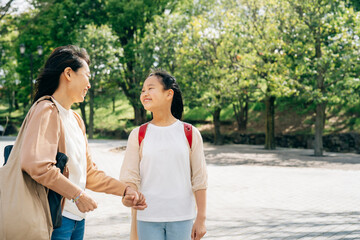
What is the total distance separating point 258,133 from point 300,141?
141 inches

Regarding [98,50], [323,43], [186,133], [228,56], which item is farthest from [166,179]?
[98,50]

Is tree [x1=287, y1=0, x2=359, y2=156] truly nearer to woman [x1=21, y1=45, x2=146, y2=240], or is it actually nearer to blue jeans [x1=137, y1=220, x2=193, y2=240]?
blue jeans [x1=137, y1=220, x2=193, y2=240]

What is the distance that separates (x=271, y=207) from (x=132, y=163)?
626cm

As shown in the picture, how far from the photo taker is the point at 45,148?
7.48ft

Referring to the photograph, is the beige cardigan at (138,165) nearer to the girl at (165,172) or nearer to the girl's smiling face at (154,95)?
the girl at (165,172)

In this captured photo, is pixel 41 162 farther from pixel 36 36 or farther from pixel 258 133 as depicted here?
pixel 36 36

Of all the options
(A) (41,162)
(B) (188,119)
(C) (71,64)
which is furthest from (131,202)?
(B) (188,119)

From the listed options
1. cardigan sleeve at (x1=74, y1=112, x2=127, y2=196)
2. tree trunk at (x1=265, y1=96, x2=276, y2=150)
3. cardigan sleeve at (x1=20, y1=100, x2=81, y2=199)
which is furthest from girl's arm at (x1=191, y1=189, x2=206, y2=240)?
tree trunk at (x1=265, y1=96, x2=276, y2=150)

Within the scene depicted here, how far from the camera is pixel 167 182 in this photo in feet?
9.38

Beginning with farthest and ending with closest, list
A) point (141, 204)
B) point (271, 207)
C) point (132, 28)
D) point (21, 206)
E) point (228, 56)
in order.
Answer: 1. point (132, 28)
2. point (228, 56)
3. point (271, 207)
4. point (141, 204)
5. point (21, 206)

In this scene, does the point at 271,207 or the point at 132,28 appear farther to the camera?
the point at 132,28

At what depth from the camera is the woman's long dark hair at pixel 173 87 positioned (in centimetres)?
302

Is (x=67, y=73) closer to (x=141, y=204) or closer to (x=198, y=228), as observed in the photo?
(x=141, y=204)

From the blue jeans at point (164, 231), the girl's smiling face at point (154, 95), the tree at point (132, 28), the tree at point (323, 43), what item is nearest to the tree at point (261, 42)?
the tree at point (323, 43)
